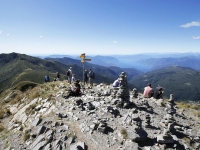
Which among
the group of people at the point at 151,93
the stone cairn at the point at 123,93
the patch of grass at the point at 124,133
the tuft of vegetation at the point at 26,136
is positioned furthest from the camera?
the group of people at the point at 151,93

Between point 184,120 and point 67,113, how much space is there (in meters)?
12.6

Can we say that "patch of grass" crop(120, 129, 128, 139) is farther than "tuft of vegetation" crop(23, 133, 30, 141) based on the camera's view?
No

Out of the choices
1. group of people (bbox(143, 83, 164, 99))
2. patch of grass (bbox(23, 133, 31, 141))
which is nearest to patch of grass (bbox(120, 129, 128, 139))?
patch of grass (bbox(23, 133, 31, 141))

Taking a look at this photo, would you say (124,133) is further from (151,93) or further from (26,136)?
(151,93)

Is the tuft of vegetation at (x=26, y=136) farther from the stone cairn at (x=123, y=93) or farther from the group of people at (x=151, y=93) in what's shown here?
the group of people at (x=151, y=93)

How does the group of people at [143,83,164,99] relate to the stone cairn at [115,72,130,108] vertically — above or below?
below

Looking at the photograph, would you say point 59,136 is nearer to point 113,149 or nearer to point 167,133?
point 113,149

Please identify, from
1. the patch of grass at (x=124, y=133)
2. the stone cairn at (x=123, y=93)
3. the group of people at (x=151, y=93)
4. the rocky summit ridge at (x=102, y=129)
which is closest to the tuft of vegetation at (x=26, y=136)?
the rocky summit ridge at (x=102, y=129)

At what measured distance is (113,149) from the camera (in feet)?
38.3

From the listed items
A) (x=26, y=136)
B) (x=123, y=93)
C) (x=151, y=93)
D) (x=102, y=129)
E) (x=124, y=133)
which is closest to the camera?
(x=124, y=133)

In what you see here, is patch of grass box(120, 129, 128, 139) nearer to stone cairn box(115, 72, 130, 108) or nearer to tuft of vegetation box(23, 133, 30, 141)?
stone cairn box(115, 72, 130, 108)

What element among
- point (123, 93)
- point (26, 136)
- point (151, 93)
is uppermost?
point (123, 93)

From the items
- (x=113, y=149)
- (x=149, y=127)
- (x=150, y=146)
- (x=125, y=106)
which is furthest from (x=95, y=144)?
(x=125, y=106)

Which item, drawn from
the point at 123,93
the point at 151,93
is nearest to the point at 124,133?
the point at 123,93
